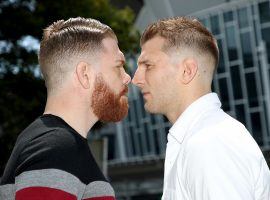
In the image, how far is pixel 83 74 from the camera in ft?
8.93

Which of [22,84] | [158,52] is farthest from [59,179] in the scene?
[22,84]

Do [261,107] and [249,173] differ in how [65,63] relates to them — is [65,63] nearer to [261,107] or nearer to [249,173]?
[249,173]

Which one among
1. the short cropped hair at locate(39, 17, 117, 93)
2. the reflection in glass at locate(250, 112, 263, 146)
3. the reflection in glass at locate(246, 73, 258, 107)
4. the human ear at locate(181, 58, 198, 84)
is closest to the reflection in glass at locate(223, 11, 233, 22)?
the reflection in glass at locate(246, 73, 258, 107)

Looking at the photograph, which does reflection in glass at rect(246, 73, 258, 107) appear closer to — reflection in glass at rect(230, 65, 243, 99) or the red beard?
reflection in glass at rect(230, 65, 243, 99)

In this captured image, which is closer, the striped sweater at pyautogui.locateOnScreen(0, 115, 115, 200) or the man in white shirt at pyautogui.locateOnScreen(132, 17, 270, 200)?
the striped sweater at pyautogui.locateOnScreen(0, 115, 115, 200)

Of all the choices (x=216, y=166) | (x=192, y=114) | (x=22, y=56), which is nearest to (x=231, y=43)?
(x=22, y=56)

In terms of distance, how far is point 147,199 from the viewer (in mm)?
42500

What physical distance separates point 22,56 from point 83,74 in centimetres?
1720

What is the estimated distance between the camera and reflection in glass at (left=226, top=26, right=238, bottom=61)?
116 feet

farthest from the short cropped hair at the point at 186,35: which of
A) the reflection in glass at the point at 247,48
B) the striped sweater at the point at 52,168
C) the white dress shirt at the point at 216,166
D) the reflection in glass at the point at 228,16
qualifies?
the reflection in glass at the point at 228,16

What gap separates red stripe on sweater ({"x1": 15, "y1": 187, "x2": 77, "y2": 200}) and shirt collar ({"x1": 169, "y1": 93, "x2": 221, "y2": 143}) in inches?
33.7

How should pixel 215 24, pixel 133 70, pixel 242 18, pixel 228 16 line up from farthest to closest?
pixel 133 70 → pixel 215 24 → pixel 228 16 → pixel 242 18

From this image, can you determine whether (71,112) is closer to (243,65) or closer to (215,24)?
(243,65)

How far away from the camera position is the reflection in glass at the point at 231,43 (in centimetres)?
3522
